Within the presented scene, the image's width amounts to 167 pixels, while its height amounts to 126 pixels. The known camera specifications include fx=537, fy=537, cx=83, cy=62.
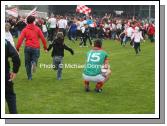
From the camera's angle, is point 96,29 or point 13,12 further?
point 96,29

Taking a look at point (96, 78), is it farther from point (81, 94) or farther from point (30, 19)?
point (30, 19)

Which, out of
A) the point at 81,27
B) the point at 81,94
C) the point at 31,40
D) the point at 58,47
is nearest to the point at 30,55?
the point at 31,40

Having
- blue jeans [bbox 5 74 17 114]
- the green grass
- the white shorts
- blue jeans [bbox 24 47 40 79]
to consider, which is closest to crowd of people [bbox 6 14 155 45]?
the green grass

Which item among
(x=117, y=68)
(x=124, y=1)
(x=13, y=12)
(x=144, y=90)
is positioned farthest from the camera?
(x=13, y=12)

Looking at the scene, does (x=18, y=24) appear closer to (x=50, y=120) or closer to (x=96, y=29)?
(x=96, y=29)

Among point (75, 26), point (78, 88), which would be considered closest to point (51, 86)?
point (78, 88)

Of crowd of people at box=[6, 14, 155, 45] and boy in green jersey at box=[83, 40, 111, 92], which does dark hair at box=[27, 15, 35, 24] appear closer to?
boy in green jersey at box=[83, 40, 111, 92]

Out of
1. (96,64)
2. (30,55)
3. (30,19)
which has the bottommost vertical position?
(96,64)

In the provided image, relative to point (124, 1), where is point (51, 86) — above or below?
below

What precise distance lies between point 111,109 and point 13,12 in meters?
14.9

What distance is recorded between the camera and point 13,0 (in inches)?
442

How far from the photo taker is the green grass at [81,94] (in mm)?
11727

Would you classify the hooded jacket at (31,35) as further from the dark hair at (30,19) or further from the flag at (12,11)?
the flag at (12,11)

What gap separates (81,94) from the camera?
44.1ft
